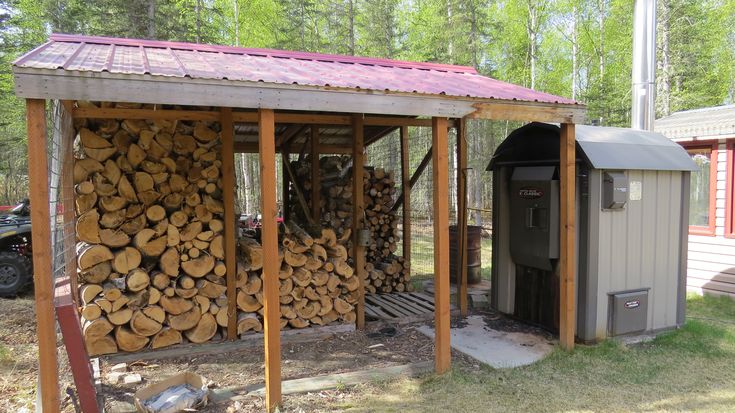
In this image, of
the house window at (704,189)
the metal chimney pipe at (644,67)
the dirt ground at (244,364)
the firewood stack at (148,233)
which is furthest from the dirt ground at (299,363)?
the house window at (704,189)

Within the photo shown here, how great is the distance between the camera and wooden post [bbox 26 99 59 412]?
2.72m

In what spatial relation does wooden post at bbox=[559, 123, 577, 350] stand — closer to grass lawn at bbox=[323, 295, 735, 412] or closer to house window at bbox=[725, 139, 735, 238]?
grass lawn at bbox=[323, 295, 735, 412]

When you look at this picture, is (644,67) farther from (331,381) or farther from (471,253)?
(331,381)

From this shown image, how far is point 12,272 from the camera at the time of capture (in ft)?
21.9

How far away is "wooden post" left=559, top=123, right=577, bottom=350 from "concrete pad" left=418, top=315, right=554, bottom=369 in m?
0.28

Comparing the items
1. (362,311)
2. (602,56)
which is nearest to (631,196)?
(362,311)

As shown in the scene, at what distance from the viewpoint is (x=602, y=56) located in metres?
22.7

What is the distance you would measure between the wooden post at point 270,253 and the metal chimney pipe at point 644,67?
5404 mm

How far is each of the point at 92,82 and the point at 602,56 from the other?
80.1 feet

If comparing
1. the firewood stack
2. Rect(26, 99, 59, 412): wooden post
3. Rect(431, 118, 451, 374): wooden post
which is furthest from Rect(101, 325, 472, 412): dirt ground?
Rect(26, 99, 59, 412): wooden post

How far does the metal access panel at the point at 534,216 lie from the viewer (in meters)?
4.80

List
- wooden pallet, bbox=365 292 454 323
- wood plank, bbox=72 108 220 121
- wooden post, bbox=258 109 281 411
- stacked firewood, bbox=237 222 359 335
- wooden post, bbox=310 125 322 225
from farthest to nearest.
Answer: wooden post, bbox=310 125 322 225
wooden pallet, bbox=365 292 454 323
stacked firewood, bbox=237 222 359 335
wood plank, bbox=72 108 220 121
wooden post, bbox=258 109 281 411

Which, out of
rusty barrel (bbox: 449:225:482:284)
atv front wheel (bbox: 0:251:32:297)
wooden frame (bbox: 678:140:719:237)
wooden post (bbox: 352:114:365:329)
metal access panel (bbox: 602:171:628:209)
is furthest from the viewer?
rusty barrel (bbox: 449:225:482:284)

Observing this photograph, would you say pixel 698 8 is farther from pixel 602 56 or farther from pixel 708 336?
pixel 708 336
